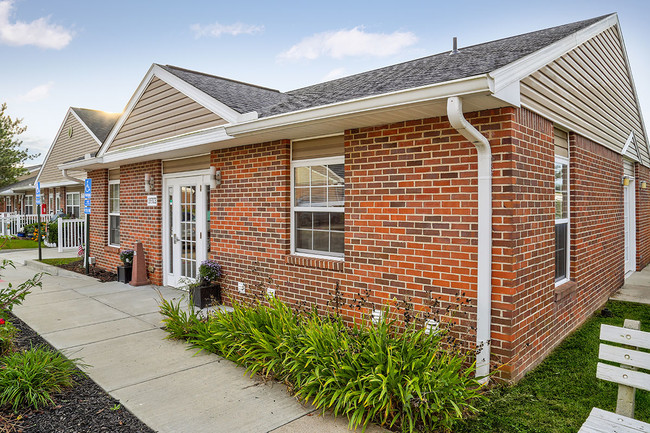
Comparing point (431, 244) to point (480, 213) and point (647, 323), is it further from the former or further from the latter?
point (647, 323)

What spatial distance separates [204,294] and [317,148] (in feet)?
10.2

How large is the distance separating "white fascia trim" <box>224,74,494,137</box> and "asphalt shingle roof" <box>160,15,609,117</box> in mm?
239

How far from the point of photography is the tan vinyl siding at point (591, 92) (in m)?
4.64

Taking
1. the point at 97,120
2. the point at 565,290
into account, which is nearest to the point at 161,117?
the point at 565,290

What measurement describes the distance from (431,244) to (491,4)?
6.62 metres

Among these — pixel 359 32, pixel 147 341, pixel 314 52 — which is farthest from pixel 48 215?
pixel 147 341

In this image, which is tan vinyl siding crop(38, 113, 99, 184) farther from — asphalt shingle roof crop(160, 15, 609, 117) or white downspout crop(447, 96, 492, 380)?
white downspout crop(447, 96, 492, 380)

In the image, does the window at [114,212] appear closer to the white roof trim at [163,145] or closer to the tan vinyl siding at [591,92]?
the white roof trim at [163,145]

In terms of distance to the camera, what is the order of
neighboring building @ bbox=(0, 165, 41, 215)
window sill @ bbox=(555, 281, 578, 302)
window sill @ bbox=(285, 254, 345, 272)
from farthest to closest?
1. neighboring building @ bbox=(0, 165, 41, 215)
2. window sill @ bbox=(285, 254, 345, 272)
3. window sill @ bbox=(555, 281, 578, 302)

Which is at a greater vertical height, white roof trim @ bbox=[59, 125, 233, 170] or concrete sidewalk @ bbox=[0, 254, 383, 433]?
white roof trim @ bbox=[59, 125, 233, 170]

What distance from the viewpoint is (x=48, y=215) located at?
815 inches

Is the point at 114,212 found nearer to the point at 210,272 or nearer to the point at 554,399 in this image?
the point at 210,272

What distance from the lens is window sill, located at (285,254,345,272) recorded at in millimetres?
5195

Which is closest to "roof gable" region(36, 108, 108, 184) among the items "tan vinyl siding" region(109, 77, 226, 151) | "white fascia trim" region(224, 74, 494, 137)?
"tan vinyl siding" region(109, 77, 226, 151)
